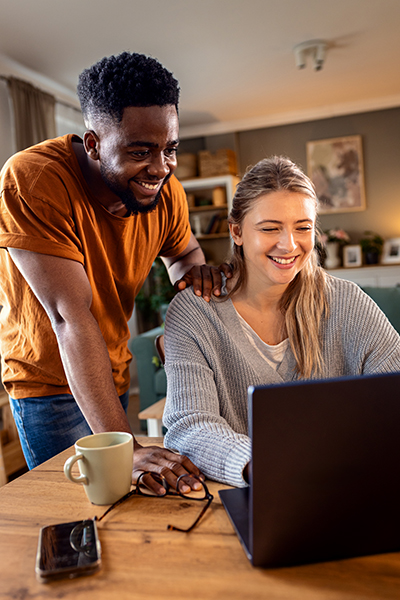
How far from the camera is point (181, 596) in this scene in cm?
55

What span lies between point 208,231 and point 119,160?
4987mm

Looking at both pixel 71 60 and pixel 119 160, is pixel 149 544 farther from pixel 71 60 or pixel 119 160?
pixel 71 60

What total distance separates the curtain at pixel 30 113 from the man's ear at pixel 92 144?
3048 millimetres

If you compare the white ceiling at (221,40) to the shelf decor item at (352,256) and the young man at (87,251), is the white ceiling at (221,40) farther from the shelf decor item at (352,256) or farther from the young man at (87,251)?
the young man at (87,251)

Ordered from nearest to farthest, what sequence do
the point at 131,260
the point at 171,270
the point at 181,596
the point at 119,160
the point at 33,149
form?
the point at 181,596, the point at 119,160, the point at 33,149, the point at 131,260, the point at 171,270

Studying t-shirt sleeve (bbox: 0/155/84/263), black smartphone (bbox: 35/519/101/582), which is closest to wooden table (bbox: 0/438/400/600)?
black smartphone (bbox: 35/519/101/582)

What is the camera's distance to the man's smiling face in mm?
1118

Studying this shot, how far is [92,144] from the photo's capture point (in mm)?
1216

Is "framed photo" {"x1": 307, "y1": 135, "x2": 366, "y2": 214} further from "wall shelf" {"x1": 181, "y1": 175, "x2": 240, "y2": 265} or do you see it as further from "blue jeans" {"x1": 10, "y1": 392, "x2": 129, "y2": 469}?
"blue jeans" {"x1": 10, "y1": 392, "x2": 129, "y2": 469}

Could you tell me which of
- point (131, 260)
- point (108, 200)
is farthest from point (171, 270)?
point (108, 200)

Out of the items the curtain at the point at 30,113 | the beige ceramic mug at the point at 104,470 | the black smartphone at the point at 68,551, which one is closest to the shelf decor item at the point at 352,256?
the curtain at the point at 30,113

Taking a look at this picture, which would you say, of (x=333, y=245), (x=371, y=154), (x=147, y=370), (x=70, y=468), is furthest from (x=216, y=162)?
(x=70, y=468)

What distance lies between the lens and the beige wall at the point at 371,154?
570 centimetres

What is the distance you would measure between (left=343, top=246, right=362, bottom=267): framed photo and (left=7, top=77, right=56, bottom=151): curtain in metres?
3.35
